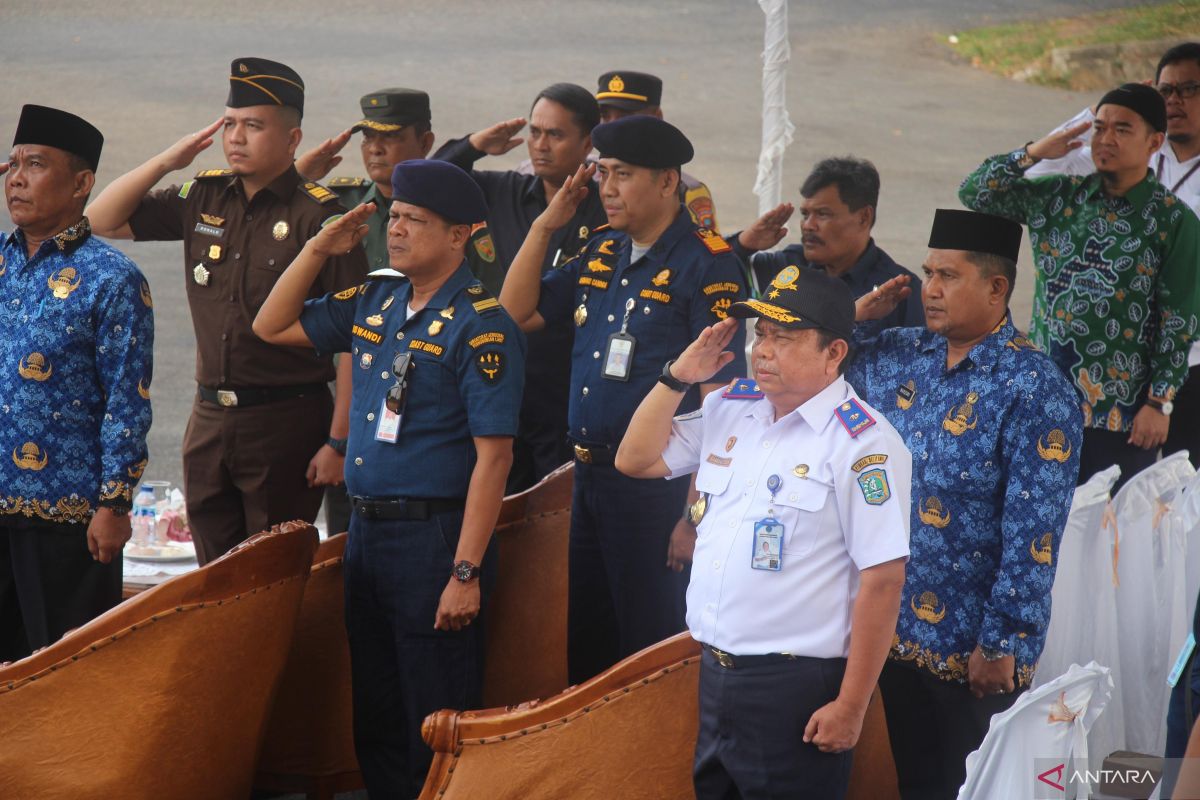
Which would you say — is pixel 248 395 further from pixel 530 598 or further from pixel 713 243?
pixel 713 243

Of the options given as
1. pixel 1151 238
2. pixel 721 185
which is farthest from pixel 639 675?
Result: pixel 721 185

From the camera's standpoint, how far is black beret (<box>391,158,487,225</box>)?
11.6ft

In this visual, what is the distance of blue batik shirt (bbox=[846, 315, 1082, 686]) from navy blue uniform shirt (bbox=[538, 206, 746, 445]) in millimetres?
606

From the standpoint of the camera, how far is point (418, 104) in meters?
4.75

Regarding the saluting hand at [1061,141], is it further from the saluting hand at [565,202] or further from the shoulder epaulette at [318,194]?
the shoulder epaulette at [318,194]

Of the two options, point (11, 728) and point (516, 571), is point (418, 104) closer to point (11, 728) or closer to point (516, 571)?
point (516, 571)

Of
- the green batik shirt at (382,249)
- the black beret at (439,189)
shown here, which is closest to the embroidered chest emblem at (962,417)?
the black beret at (439,189)

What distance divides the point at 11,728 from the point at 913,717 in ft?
6.83

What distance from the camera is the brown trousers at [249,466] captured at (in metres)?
4.12

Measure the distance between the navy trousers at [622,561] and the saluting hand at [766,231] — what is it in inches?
33.1

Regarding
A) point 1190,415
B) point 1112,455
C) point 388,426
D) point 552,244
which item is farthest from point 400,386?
point 1190,415

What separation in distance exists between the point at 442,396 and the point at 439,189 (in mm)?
516

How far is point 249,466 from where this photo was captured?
13.5 ft

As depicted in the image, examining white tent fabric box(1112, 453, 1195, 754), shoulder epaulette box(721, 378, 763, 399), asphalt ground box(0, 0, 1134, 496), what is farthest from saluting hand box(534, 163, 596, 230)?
asphalt ground box(0, 0, 1134, 496)
